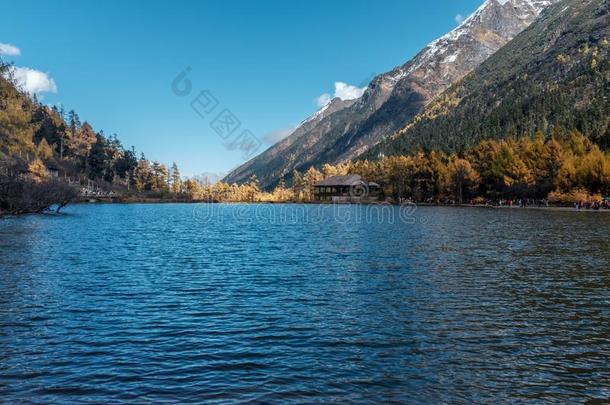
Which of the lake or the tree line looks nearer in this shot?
the lake

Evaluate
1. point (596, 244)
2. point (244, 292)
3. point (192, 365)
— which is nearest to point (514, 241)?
point (596, 244)

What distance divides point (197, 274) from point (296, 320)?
1409 centimetres

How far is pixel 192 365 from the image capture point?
51.2 ft

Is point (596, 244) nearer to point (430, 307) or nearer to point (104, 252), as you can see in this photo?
point (430, 307)

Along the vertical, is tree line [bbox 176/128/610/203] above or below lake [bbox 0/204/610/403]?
above

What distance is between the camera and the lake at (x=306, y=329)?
1398 centimetres

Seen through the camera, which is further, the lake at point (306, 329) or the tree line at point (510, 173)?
the tree line at point (510, 173)

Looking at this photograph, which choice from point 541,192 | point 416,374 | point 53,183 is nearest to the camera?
point 416,374

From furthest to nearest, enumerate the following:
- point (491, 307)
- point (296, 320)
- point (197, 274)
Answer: point (197, 274) → point (491, 307) → point (296, 320)

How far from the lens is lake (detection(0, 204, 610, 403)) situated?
45.9 feet

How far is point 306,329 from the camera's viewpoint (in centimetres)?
1986

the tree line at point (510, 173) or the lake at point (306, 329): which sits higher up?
the tree line at point (510, 173)

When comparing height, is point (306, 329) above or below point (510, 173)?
below

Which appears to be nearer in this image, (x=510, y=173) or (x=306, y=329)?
(x=306, y=329)
